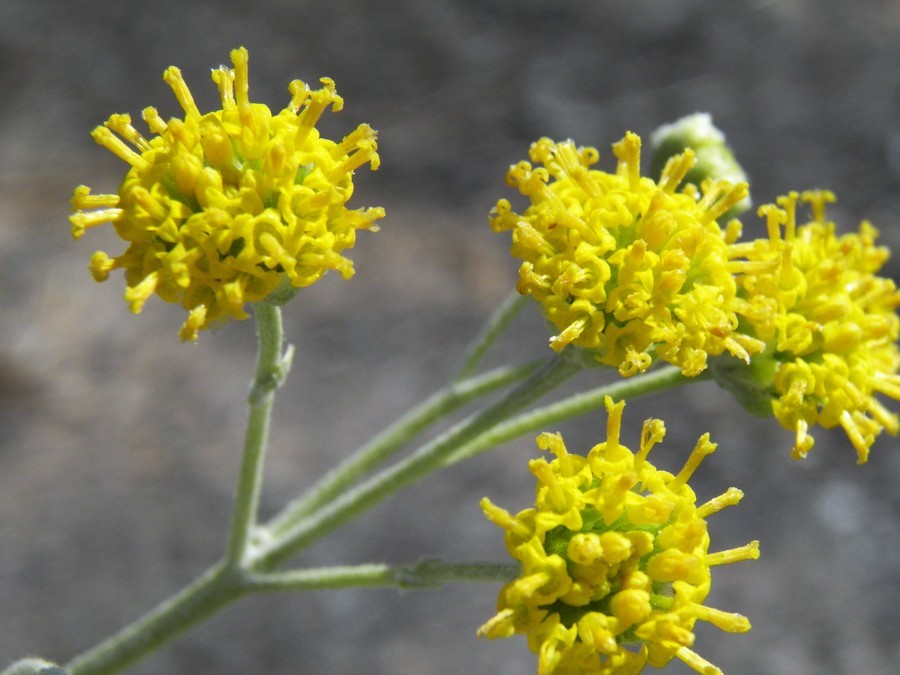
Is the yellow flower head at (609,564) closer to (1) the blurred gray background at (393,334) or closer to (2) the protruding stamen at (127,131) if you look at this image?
(2) the protruding stamen at (127,131)

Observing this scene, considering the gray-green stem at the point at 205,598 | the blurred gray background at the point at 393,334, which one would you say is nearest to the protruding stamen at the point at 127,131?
the gray-green stem at the point at 205,598

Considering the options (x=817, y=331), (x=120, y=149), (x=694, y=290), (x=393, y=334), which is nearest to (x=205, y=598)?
(x=120, y=149)

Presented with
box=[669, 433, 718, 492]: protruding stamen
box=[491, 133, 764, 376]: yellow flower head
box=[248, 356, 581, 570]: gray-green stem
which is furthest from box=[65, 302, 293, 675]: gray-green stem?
box=[669, 433, 718, 492]: protruding stamen

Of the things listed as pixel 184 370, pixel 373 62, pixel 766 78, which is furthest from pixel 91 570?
pixel 766 78

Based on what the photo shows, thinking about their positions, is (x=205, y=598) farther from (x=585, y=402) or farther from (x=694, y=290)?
(x=694, y=290)

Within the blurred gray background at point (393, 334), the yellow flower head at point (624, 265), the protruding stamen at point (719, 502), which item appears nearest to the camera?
the protruding stamen at point (719, 502)

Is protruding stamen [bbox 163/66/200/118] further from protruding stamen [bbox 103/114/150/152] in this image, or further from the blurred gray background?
the blurred gray background

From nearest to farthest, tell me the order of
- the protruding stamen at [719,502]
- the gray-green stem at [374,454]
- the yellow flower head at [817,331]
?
the protruding stamen at [719,502] → the yellow flower head at [817,331] → the gray-green stem at [374,454]
